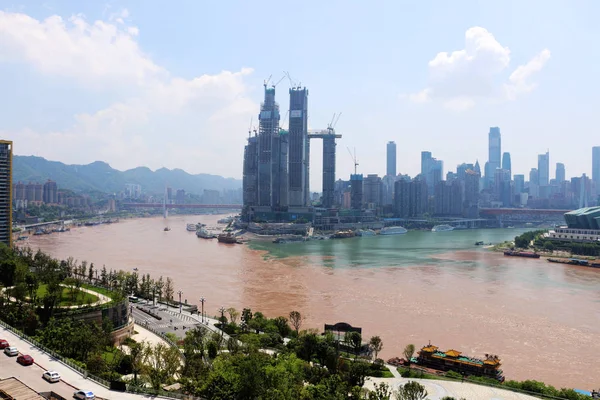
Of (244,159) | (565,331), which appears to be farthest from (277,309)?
(244,159)

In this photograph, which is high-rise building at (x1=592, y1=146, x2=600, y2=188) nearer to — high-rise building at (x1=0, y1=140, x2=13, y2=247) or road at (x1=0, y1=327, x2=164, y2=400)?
high-rise building at (x1=0, y1=140, x2=13, y2=247)

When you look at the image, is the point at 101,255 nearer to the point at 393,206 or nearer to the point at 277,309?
the point at 277,309

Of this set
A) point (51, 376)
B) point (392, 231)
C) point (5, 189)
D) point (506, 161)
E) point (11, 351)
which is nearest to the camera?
point (51, 376)

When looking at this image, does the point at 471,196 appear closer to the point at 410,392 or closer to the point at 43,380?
the point at 410,392

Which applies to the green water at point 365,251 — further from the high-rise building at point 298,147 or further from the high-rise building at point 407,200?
the high-rise building at point 407,200

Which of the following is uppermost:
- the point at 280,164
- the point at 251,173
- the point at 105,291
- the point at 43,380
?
the point at 280,164

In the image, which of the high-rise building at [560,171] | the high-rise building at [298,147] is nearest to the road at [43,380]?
the high-rise building at [298,147]

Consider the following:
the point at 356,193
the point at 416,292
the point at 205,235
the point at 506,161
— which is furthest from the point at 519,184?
the point at 416,292
